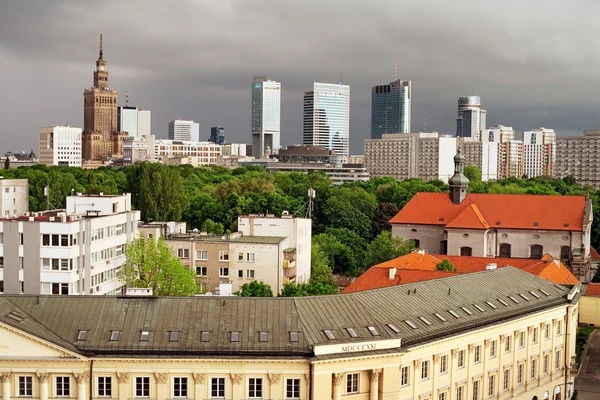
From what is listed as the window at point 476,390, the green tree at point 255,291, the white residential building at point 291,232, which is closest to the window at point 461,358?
the window at point 476,390

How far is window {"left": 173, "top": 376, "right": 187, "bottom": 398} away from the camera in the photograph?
174ft

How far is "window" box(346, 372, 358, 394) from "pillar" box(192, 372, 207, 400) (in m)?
8.77

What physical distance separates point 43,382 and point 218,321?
1107 centimetres

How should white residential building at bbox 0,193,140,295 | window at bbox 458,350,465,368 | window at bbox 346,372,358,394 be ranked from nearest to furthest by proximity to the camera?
window at bbox 346,372,358,394 < window at bbox 458,350,465,368 < white residential building at bbox 0,193,140,295

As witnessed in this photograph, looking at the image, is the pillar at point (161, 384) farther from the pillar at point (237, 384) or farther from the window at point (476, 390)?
the window at point (476, 390)

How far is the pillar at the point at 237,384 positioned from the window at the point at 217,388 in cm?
68

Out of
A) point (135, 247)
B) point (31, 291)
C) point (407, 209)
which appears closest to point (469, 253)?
point (407, 209)

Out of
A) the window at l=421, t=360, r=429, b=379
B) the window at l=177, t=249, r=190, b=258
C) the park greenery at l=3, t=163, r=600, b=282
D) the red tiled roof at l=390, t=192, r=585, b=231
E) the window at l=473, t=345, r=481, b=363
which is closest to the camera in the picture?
the window at l=421, t=360, r=429, b=379

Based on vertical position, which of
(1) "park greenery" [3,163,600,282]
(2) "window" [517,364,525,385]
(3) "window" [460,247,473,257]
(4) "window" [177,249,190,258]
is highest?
(1) "park greenery" [3,163,600,282]

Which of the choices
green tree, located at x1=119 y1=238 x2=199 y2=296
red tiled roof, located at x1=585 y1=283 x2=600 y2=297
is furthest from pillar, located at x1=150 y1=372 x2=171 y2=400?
red tiled roof, located at x1=585 y1=283 x2=600 y2=297

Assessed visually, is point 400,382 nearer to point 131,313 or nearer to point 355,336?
point 355,336

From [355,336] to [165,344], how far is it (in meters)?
11.7

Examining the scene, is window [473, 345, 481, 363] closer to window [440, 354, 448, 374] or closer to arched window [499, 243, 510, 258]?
window [440, 354, 448, 374]

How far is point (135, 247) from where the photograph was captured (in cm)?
8650
